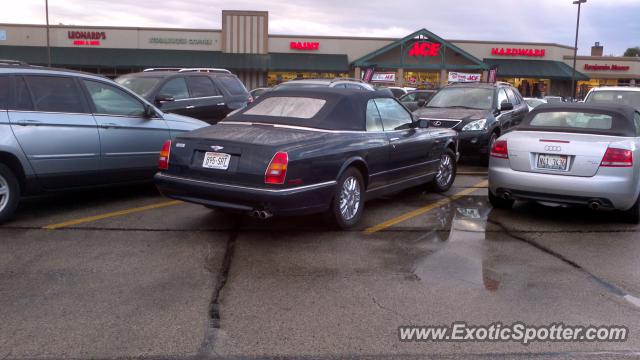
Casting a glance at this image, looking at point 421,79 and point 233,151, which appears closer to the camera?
point 233,151

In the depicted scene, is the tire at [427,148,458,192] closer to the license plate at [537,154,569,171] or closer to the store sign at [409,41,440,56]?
the license plate at [537,154,569,171]

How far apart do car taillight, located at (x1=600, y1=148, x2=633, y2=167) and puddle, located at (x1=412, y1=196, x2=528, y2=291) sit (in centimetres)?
152

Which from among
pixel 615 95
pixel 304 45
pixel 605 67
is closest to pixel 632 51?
pixel 605 67

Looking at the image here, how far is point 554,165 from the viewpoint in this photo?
23.0 ft

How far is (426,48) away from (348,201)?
3582 cm

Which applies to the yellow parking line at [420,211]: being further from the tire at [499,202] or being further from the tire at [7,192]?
the tire at [7,192]

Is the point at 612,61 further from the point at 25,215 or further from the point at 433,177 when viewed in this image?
the point at 25,215

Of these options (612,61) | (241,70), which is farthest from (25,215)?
(612,61)

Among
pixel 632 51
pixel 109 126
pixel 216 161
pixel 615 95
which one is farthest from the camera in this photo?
pixel 632 51

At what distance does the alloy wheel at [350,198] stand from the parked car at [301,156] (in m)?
0.01

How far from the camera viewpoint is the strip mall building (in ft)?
131

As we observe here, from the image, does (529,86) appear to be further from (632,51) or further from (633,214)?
(632,51)

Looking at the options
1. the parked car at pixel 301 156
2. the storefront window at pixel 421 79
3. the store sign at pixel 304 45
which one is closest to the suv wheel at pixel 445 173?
the parked car at pixel 301 156

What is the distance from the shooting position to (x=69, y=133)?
273 inches
